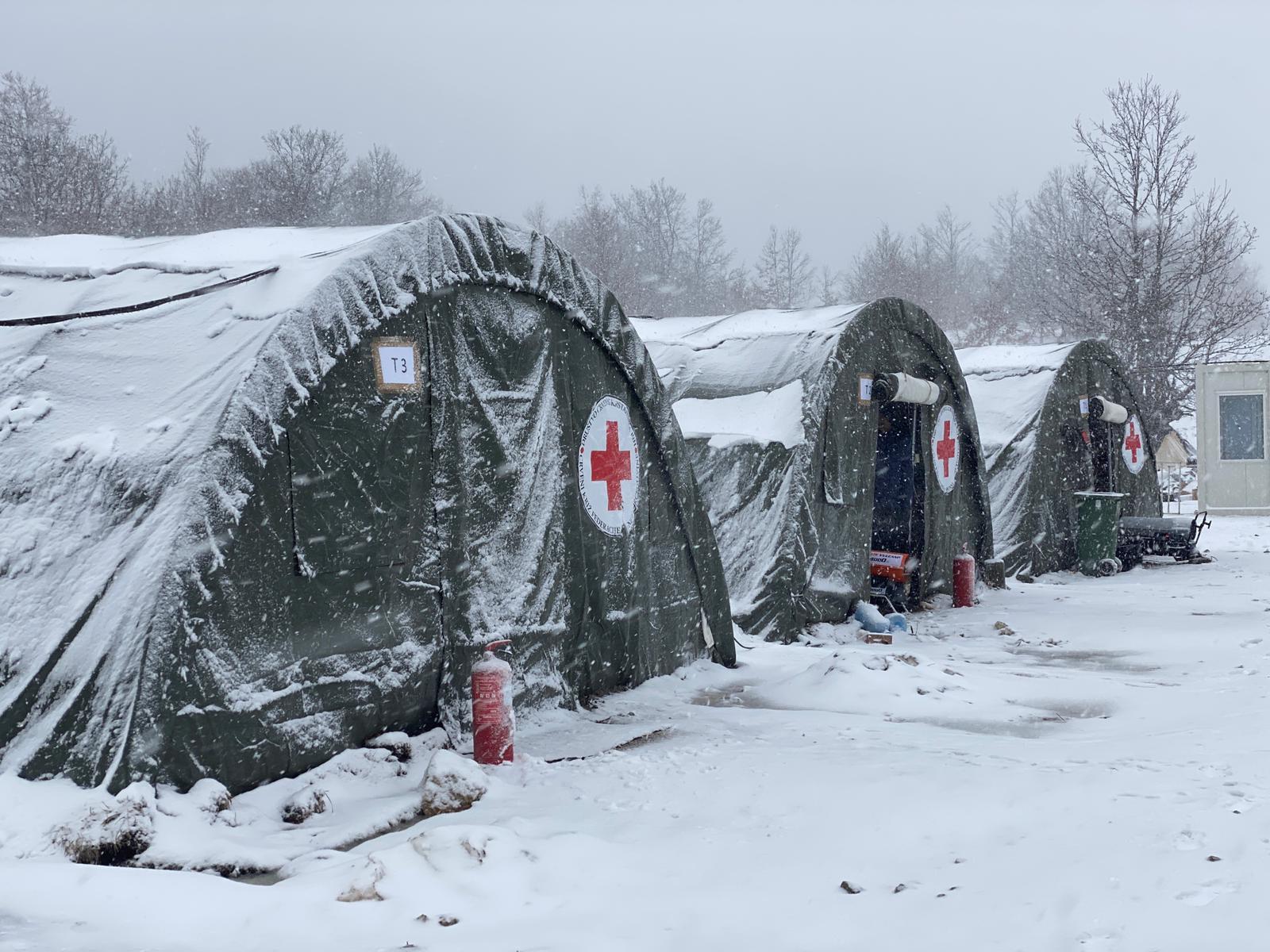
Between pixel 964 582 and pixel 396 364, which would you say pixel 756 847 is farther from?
pixel 964 582

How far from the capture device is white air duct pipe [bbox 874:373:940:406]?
34.8 ft

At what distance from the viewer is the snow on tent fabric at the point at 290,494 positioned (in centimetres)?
428

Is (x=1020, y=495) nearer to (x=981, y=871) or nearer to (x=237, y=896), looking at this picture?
(x=981, y=871)

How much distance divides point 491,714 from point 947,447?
26.7 ft

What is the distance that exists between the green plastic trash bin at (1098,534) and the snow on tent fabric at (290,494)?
9.75m

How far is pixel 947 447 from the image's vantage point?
12195 millimetres

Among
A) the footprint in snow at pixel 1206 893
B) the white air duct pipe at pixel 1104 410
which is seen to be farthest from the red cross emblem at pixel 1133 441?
the footprint in snow at pixel 1206 893

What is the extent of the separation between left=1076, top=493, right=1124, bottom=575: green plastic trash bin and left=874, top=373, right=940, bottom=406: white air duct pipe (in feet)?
15.7

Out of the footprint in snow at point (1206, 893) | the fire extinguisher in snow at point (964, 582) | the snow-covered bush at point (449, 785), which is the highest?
the snow-covered bush at point (449, 785)

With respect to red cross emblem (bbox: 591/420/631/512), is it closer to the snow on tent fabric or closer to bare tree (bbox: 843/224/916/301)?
the snow on tent fabric

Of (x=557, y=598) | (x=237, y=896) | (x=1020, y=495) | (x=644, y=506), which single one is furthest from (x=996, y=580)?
(x=237, y=896)

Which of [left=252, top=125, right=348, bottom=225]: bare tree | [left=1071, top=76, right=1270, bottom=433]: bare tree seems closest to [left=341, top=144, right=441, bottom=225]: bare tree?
[left=252, top=125, right=348, bottom=225]: bare tree

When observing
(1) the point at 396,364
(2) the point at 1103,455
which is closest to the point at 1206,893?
(1) the point at 396,364

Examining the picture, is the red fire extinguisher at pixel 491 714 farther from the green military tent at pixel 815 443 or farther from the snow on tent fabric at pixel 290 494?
the green military tent at pixel 815 443
